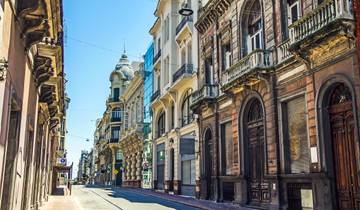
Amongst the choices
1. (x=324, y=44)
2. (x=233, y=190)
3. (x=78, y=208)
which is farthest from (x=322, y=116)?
(x=78, y=208)

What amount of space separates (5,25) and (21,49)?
2427 mm

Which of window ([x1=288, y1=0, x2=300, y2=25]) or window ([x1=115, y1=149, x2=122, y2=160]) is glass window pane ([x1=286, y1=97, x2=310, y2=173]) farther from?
window ([x1=115, y1=149, x2=122, y2=160])

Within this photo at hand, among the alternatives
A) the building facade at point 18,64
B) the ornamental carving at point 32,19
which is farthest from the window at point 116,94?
the ornamental carving at point 32,19

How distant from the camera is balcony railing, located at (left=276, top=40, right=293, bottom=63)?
16708 millimetres

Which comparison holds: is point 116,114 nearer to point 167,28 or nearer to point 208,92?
point 167,28

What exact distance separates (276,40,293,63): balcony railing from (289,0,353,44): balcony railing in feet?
5.45

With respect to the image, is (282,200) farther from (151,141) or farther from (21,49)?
(151,141)

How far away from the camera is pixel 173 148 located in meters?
33.9

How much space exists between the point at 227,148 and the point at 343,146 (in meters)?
9.76

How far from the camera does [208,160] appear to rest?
2580 centimetres

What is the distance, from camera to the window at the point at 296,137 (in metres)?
15.7

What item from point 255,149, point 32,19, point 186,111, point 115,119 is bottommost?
point 255,149

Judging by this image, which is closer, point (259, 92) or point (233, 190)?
point (259, 92)

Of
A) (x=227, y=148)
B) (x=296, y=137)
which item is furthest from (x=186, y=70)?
(x=296, y=137)
